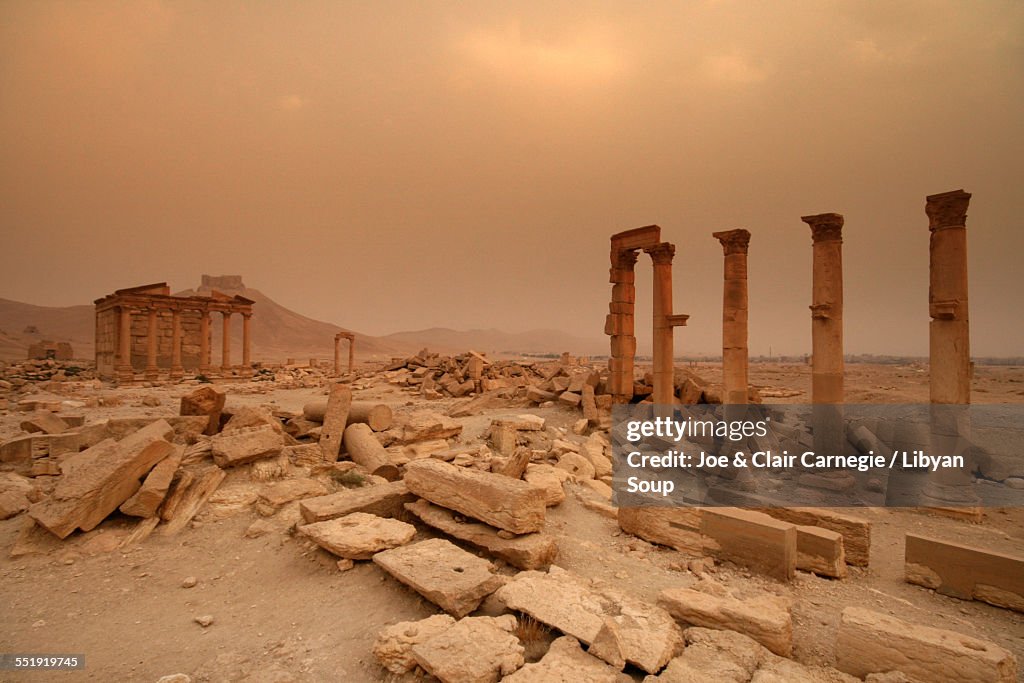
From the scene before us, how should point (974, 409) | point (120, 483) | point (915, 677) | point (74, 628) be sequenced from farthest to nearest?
1. point (974, 409)
2. point (120, 483)
3. point (74, 628)
4. point (915, 677)

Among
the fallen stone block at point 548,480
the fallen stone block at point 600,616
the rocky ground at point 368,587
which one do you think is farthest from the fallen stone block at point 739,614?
the fallen stone block at point 548,480

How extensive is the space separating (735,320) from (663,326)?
207cm

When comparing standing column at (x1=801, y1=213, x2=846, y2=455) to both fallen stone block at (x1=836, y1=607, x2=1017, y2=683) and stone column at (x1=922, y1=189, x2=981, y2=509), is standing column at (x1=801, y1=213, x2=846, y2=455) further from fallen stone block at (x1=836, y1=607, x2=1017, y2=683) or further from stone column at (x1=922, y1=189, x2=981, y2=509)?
fallen stone block at (x1=836, y1=607, x2=1017, y2=683)

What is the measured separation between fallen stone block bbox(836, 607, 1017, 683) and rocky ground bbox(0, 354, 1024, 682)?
83 millimetres

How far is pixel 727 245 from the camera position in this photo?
1220cm

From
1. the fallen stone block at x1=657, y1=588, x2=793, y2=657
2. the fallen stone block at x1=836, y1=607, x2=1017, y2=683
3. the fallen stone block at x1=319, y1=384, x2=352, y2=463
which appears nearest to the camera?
the fallen stone block at x1=836, y1=607, x2=1017, y2=683

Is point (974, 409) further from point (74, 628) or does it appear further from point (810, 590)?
point (74, 628)

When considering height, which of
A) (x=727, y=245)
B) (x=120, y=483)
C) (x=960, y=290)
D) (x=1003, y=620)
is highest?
(x=727, y=245)

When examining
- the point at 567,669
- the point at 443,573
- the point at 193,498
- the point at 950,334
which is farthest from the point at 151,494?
the point at 950,334

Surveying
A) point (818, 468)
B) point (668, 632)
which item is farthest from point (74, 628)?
point (818, 468)

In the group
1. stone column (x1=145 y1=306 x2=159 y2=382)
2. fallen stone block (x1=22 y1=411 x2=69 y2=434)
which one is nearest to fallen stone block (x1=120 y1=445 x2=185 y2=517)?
fallen stone block (x1=22 y1=411 x2=69 y2=434)

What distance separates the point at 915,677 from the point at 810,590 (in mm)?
1729

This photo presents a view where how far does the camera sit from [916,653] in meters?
3.40

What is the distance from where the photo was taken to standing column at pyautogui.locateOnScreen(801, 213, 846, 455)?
10.4m
